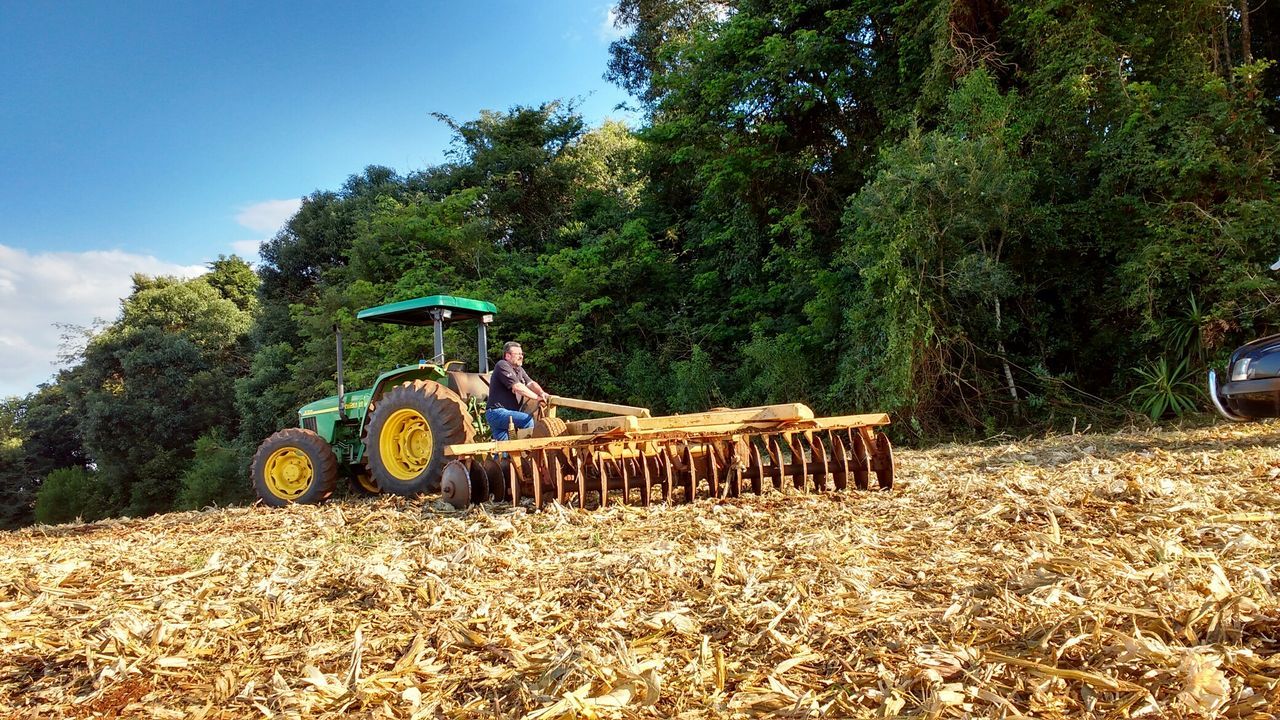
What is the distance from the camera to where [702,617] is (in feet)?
8.72

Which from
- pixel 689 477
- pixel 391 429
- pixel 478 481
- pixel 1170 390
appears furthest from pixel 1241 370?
pixel 391 429

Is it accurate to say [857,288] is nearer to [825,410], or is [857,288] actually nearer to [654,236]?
[825,410]

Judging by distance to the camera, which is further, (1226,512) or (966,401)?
(966,401)

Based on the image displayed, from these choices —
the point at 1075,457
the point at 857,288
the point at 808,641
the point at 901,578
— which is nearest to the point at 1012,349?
the point at 857,288

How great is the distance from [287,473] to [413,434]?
5.81 feet

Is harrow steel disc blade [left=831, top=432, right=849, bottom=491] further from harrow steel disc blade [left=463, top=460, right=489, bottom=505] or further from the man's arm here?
harrow steel disc blade [left=463, top=460, right=489, bottom=505]

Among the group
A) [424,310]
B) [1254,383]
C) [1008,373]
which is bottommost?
[1254,383]

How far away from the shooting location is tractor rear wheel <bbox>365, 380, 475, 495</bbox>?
620cm

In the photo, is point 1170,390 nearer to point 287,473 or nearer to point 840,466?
point 840,466

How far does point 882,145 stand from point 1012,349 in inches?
151

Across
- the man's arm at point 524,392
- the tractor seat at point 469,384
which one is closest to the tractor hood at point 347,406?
the tractor seat at point 469,384

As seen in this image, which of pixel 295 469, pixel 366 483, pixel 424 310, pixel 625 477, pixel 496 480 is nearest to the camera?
pixel 625 477

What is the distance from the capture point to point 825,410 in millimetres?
11352

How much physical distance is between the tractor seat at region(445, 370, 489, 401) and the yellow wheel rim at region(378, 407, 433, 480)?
414 mm
